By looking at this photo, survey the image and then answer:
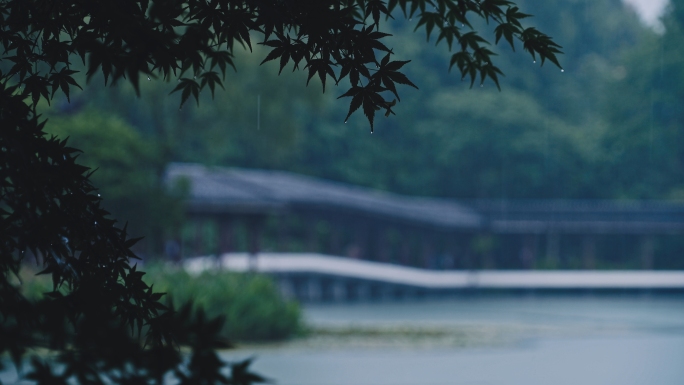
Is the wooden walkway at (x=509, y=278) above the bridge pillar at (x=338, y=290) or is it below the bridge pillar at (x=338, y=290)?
above

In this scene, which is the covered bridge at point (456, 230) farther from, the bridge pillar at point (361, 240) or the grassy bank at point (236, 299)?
the grassy bank at point (236, 299)

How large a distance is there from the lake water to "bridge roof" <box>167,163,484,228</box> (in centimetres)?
275

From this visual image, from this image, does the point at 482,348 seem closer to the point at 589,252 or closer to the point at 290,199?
the point at 290,199

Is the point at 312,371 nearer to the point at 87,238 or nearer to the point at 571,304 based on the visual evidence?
the point at 87,238

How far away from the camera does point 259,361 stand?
41.2 feet

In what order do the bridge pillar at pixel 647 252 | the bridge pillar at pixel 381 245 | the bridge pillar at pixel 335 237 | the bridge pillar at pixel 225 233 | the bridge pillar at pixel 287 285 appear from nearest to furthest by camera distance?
the bridge pillar at pixel 225 233
the bridge pillar at pixel 287 285
the bridge pillar at pixel 335 237
the bridge pillar at pixel 381 245
the bridge pillar at pixel 647 252

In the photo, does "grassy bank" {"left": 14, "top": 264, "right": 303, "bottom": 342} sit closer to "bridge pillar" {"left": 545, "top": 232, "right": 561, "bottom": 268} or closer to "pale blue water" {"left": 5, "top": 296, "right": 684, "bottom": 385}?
"pale blue water" {"left": 5, "top": 296, "right": 684, "bottom": 385}

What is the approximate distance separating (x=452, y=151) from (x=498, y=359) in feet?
58.6

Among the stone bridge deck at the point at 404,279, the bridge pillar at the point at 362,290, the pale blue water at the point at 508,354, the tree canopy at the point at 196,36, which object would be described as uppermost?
the tree canopy at the point at 196,36

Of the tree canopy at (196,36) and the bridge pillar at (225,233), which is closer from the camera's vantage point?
the tree canopy at (196,36)

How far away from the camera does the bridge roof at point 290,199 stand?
72.5 ft

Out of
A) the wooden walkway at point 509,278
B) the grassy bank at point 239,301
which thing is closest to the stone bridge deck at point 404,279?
the wooden walkway at point 509,278

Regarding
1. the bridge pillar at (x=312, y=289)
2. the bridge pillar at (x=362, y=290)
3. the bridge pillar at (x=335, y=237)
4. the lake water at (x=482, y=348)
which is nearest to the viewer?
the lake water at (x=482, y=348)

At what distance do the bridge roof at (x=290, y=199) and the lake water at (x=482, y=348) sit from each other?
275cm
